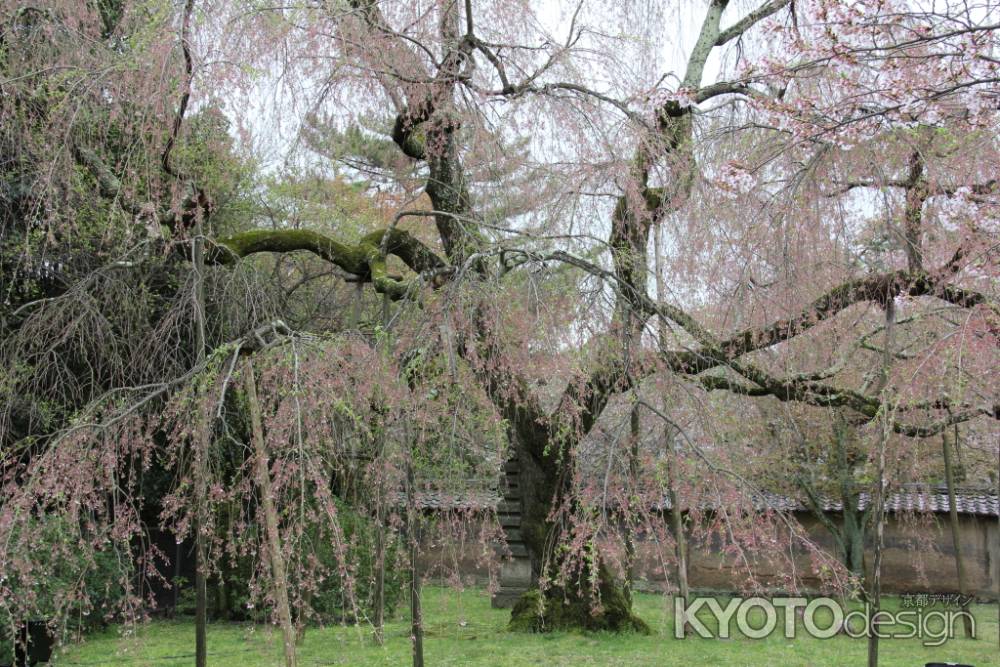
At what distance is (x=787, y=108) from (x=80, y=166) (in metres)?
5.26

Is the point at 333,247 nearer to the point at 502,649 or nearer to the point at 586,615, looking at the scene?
the point at 502,649

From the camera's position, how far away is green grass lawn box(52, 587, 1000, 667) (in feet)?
24.3

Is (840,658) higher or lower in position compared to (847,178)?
lower

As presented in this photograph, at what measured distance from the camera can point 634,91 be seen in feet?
20.3

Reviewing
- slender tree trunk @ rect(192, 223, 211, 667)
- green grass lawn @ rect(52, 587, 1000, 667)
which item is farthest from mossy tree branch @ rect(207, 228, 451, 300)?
green grass lawn @ rect(52, 587, 1000, 667)

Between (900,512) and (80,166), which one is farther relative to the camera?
(900,512)

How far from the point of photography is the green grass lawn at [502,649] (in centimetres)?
740

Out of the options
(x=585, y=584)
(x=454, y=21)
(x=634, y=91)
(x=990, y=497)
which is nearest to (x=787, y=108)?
(x=634, y=91)

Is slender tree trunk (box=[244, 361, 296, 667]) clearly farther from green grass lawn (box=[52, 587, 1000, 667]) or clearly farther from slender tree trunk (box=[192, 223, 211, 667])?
green grass lawn (box=[52, 587, 1000, 667])

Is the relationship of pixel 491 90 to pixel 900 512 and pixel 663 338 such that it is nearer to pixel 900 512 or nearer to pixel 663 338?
pixel 663 338

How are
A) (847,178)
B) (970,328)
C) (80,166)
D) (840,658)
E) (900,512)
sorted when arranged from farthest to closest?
(900,512)
(840,658)
(80,166)
(847,178)
(970,328)

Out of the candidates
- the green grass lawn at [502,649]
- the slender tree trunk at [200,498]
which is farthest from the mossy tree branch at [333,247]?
the green grass lawn at [502,649]

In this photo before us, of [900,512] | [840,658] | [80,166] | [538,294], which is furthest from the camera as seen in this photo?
[900,512]

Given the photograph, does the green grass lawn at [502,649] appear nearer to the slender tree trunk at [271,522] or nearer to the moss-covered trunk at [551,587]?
the moss-covered trunk at [551,587]
